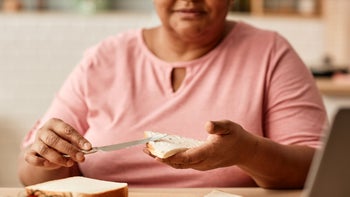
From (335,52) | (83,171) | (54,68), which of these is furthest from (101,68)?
(335,52)

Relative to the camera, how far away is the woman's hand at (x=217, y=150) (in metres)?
1.18

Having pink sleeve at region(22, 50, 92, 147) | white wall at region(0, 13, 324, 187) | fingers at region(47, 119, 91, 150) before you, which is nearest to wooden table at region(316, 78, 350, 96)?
white wall at region(0, 13, 324, 187)

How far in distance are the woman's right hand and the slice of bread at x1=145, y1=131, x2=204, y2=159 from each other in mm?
124

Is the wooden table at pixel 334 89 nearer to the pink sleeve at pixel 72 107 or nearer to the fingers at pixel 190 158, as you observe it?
the pink sleeve at pixel 72 107

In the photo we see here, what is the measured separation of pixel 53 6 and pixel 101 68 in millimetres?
2764

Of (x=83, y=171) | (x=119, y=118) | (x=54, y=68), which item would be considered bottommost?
(x=54, y=68)

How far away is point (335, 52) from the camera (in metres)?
4.00

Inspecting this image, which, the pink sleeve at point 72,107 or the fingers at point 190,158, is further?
the pink sleeve at point 72,107

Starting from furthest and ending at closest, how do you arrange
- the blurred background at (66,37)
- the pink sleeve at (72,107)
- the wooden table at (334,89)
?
the blurred background at (66,37), the wooden table at (334,89), the pink sleeve at (72,107)

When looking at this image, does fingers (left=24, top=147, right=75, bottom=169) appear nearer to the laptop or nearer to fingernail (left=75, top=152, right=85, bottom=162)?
fingernail (left=75, top=152, right=85, bottom=162)

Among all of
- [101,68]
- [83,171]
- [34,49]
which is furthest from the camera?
[34,49]

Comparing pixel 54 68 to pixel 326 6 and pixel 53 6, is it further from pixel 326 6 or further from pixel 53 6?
pixel 326 6

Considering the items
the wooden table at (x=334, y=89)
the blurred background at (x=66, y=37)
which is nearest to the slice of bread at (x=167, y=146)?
the wooden table at (x=334, y=89)

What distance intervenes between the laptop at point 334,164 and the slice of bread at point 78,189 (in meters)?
0.48
